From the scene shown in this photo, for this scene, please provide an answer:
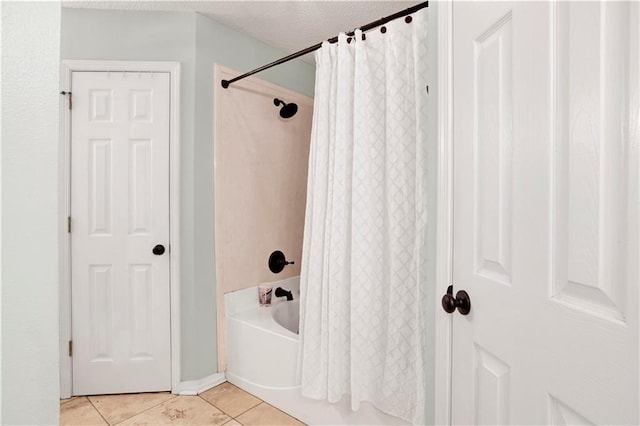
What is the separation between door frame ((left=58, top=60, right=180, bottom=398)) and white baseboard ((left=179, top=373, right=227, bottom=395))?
38 mm

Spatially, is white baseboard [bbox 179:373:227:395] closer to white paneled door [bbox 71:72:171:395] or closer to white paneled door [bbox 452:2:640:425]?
white paneled door [bbox 71:72:171:395]

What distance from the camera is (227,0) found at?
2.14 m

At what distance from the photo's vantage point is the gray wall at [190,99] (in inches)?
85.3

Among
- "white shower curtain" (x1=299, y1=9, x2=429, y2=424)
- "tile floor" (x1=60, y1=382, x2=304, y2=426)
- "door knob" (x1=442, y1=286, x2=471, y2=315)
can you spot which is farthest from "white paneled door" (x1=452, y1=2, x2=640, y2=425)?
"tile floor" (x1=60, y1=382, x2=304, y2=426)

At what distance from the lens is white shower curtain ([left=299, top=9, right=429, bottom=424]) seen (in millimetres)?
1484

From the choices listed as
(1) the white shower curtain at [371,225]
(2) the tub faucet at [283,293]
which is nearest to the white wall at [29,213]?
(1) the white shower curtain at [371,225]

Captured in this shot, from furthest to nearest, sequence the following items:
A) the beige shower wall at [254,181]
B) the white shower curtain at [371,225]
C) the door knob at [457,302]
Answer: the beige shower wall at [254,181], the white shower curtain at [371,225], the door knob at [457,302]

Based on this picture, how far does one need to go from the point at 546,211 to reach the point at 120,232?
7.61 ft

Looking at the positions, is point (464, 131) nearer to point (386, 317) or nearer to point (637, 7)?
point (637, 7)

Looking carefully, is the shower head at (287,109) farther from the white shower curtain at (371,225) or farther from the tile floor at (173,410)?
the tile floor at (173,410)

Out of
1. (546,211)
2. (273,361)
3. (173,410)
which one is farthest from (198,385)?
(546,211)

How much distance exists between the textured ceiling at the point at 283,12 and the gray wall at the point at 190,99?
0.21 ft

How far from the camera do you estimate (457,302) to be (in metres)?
1.01

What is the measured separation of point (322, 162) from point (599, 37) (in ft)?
4.16
